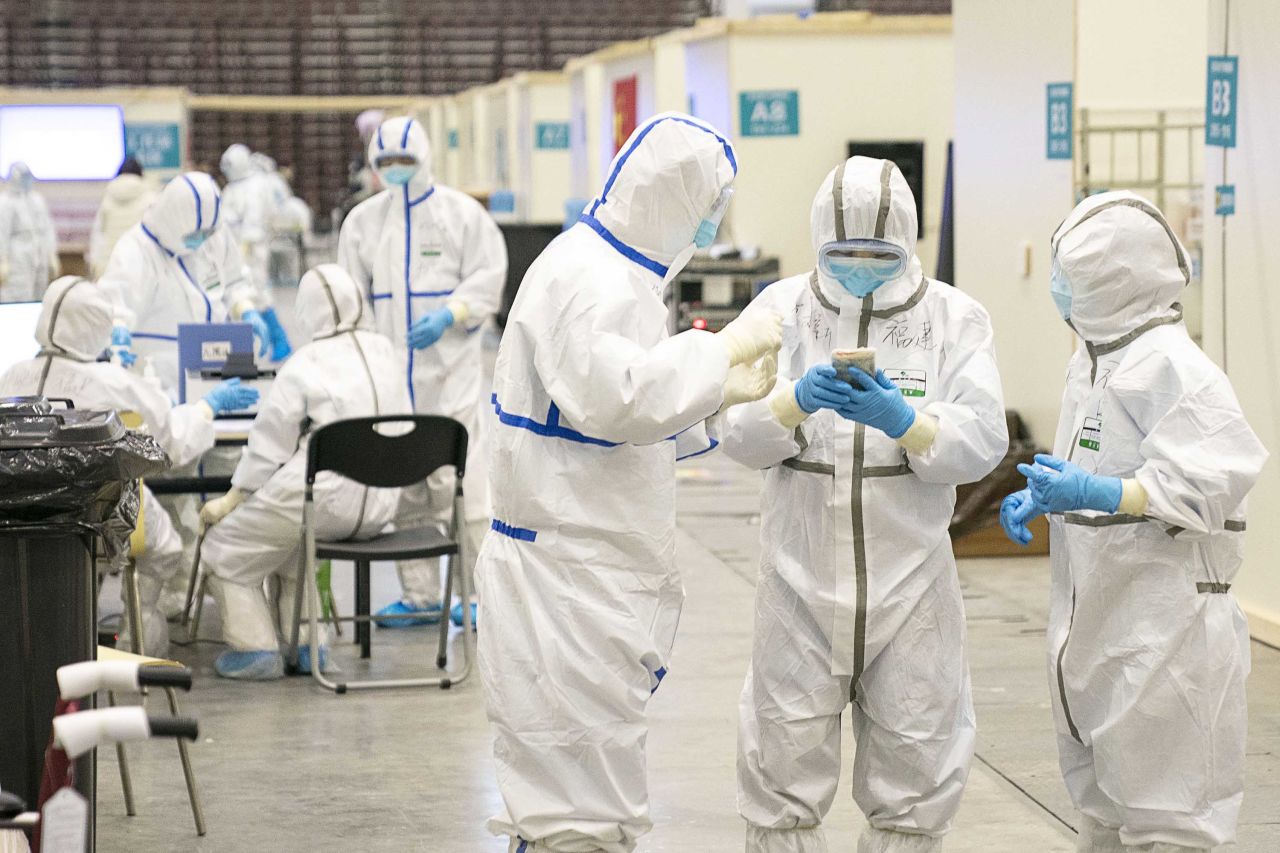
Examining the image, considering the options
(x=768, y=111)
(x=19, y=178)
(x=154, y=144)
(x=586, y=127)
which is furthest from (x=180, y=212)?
(x=154, y=144)

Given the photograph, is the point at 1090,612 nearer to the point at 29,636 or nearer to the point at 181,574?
the point at 29,636

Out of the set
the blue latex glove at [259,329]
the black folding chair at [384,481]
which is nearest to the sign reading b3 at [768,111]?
the blue latex glove at [259,329]

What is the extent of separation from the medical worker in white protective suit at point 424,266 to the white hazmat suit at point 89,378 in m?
1.36

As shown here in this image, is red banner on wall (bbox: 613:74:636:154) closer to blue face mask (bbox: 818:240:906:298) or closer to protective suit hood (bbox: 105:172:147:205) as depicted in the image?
protective suit hood (bbox: 105:172:147:205)

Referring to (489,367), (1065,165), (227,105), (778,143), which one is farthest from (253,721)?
(227,105)

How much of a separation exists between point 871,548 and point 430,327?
10.3 feet

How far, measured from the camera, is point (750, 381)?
2.61 metres

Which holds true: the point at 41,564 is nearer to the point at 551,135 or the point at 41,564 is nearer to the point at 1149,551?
the point at 1149,551

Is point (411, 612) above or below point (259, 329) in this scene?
below

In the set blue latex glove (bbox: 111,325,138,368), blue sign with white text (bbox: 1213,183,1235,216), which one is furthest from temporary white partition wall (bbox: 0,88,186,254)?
blue sign with white text (bbox: 1213,183,1235,216)

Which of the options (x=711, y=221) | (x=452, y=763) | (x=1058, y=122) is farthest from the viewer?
(x=1058, y=122)

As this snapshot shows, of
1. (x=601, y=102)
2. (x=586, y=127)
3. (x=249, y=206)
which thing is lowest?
(x=249, y=206)

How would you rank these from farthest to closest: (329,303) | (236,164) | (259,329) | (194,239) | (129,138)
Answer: (236,164) < (129,138) < (259,329) < (194,239) < (329,303)

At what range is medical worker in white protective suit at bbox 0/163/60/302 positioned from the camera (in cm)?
1343
